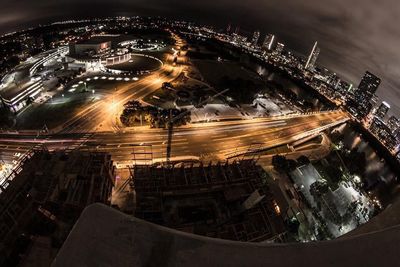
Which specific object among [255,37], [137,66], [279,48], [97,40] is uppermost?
[97,40]

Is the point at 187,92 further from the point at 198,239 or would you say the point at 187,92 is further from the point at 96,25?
the point at 96,25

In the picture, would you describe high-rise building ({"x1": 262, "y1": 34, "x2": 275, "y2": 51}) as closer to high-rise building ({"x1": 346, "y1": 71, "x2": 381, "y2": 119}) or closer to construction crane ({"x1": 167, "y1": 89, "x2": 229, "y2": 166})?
high-rise building ({"x1": 346, "y1": 71, "x2": 381, "y2": 119})

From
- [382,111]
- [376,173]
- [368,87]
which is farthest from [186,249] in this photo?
[368,87]

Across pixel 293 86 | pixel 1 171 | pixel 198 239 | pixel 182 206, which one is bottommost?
pixel 293 86

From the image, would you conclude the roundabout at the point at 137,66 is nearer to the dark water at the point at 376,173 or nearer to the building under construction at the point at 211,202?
the building under construction at the point at 211,202

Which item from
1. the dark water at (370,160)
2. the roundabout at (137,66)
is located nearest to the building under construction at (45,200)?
the roundabout at (137,66)

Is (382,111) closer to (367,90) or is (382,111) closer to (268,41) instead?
(367,90)

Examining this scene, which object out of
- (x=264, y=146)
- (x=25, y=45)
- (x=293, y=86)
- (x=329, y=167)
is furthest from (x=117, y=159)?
(x=293, y=86)
